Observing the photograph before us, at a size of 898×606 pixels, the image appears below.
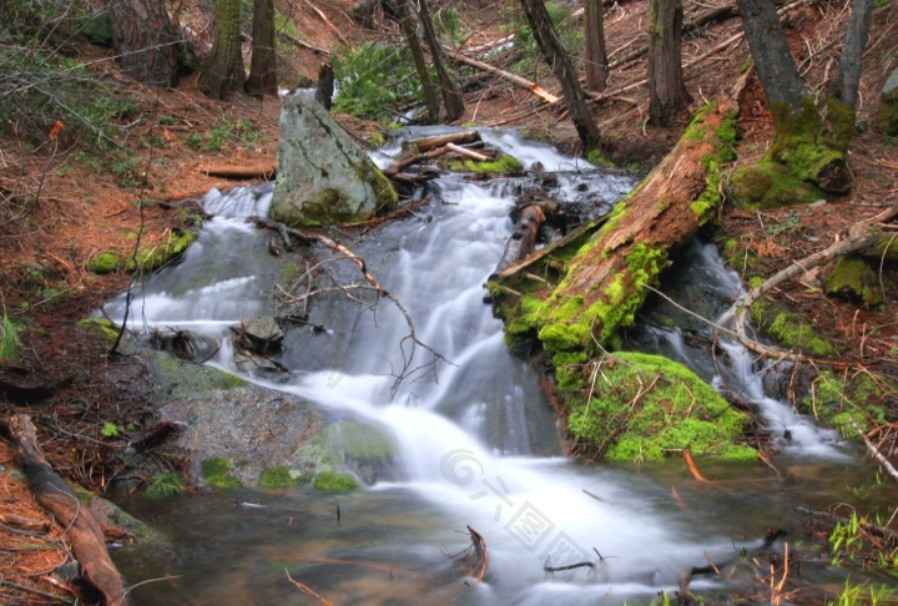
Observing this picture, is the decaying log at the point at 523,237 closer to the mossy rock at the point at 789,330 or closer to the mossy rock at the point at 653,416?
the mossy rock at the point at 653,416

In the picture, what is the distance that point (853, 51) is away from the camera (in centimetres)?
737

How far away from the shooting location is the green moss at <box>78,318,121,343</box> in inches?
224

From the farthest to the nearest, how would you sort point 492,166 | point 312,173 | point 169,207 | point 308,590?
point 492,166 → point 169,207 → point 312,173 → point 308,590

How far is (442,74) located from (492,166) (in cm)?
428

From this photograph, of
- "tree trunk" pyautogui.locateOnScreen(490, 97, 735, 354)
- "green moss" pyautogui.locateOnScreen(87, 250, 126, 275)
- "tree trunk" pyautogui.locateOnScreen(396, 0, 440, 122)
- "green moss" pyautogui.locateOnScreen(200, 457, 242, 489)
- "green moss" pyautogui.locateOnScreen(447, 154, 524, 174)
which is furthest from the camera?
"tree trunk" pyautogui.locateOnScreen(396, 0, 440, 122)

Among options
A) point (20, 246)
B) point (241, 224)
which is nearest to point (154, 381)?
point (20, 246)

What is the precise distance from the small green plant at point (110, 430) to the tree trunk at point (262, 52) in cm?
982

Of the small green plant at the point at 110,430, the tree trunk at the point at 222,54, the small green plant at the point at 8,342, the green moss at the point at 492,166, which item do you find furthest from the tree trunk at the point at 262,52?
the small green plant at the point at 110,430

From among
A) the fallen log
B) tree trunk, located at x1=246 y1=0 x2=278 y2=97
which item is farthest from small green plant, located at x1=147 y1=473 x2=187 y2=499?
tree trunk, located at x1=246 y1=0 x2=278 y2=97

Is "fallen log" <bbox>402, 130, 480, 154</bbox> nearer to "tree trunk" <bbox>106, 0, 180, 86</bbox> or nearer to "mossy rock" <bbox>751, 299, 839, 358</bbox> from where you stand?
"tree trunk" <bbox>106, 0, 180, 86</bbox>

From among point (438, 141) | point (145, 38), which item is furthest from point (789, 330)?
point (145, 38)

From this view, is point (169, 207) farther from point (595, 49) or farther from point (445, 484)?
point (595, 49)

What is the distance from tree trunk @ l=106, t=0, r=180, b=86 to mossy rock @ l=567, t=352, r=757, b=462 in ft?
31.9

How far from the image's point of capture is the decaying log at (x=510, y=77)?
14148 mm
